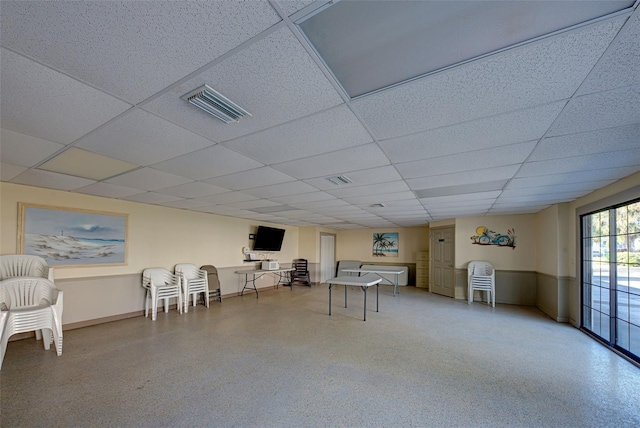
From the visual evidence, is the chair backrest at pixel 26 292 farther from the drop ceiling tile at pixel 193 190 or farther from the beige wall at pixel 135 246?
the drop ceiling tile at pixel 193 190

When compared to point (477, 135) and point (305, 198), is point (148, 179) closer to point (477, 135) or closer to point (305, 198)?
point (305, 198)

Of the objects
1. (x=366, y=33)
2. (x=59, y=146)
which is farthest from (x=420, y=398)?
(x=59, y=146)

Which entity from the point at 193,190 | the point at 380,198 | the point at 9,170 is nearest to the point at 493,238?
the point at 380,198

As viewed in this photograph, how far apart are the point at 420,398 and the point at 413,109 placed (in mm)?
2602

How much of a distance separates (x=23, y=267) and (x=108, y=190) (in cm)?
154

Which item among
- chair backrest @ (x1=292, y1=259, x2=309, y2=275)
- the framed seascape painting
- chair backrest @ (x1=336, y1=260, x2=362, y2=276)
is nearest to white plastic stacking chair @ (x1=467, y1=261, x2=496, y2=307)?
chair backrest @ (x1=336, y1=260, x2=362, y2=276)

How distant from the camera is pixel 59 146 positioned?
8.25 feet

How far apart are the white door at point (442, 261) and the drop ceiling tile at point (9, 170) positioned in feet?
29.2

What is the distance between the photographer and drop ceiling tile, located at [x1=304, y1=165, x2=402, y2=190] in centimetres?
323

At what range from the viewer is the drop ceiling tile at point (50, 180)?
3.45m

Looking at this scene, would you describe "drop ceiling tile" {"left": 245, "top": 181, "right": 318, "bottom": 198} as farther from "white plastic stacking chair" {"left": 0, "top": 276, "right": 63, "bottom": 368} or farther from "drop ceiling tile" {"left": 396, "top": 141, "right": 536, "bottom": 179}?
"white plastic stacking chair" {"left": 0, "top": 276, "right": 63, "bottom": 368}

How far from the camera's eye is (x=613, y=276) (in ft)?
12.8

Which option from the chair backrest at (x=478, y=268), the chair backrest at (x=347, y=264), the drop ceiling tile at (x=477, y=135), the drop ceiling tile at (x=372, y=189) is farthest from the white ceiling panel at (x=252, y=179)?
the chair backrest at (x=347, y=264)

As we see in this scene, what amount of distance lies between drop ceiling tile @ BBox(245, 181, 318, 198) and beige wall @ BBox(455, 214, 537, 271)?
5471 millimetres
